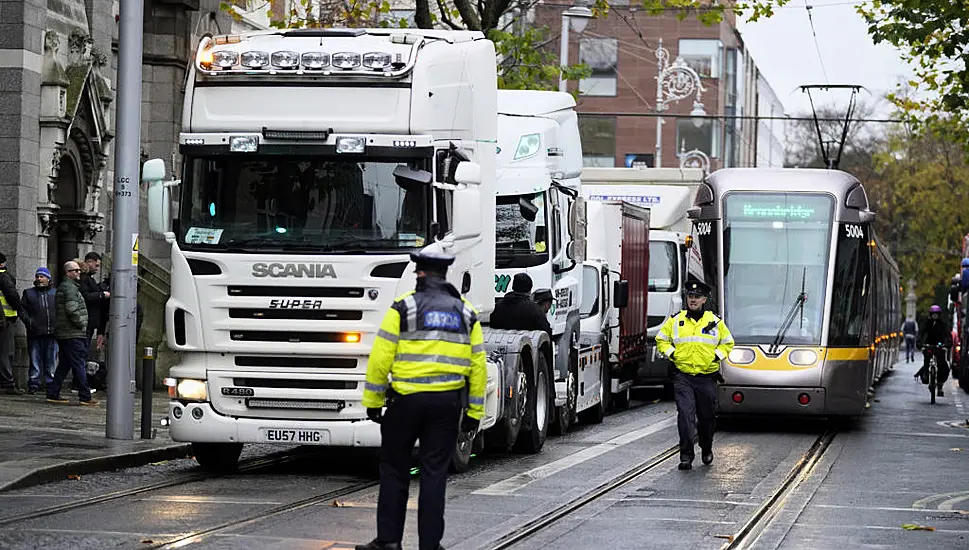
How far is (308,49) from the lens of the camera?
13.8m

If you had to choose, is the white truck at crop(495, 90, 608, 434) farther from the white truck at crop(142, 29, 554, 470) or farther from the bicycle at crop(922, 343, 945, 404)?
the bicycle at crop(922, 343, 945, 404)

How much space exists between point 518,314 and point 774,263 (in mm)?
4878

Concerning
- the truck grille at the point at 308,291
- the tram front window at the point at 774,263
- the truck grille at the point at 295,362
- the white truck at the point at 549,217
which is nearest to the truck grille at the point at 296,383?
the truck grille at the point at 295,362

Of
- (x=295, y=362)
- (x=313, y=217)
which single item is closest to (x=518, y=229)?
(x=313, y=217)

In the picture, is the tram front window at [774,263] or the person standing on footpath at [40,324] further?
the person standing on footpath at [40,324]

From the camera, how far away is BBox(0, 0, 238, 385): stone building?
22609 millimetres

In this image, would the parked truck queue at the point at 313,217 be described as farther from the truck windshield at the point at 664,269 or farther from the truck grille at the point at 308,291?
the truck windshield at the point at 664,269

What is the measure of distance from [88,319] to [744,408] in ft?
26.8

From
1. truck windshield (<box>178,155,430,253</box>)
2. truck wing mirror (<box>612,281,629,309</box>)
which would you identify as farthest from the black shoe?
truck wing mirror (<box>612,281,629,309</box>)

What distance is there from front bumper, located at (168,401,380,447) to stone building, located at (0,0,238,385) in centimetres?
930

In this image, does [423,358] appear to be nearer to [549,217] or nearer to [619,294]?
[549,217]

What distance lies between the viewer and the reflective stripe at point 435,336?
29.9 feet

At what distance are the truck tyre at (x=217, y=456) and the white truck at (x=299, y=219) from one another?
0.60m

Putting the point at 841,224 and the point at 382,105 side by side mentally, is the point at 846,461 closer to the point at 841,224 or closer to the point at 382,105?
the point at 841,224
